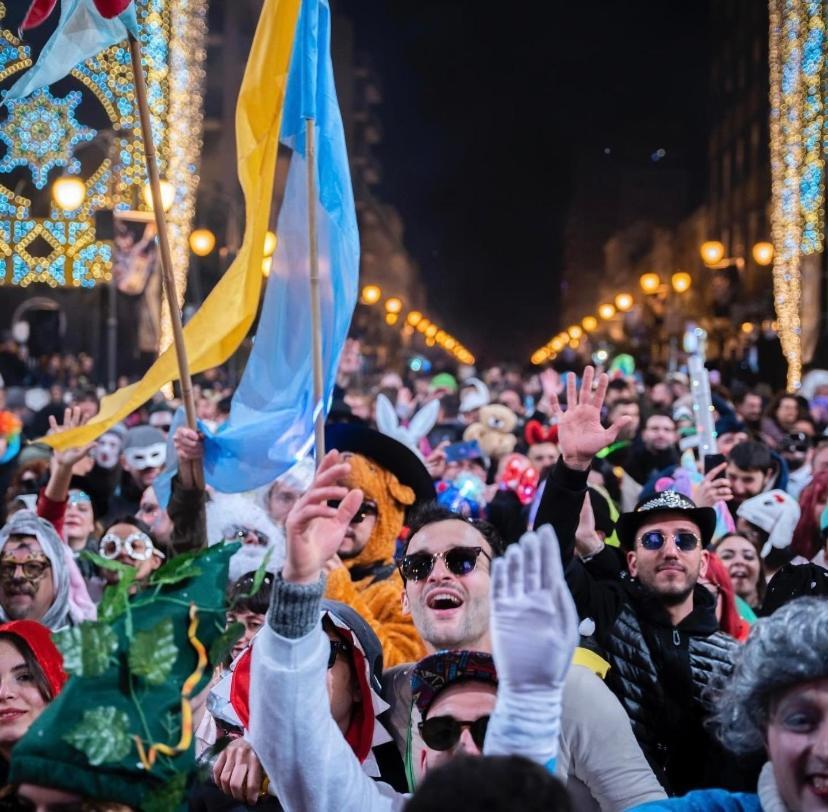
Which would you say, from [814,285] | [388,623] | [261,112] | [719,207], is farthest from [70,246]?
[719,207]

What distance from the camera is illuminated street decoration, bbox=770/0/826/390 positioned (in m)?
22.5

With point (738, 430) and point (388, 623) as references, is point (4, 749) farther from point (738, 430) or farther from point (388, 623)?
point (738, 430)

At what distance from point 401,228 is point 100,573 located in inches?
3885

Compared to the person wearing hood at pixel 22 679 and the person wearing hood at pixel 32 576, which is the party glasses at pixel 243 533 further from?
the person wearing hood at pixel 22 679

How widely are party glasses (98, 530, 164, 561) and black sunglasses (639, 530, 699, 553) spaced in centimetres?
271

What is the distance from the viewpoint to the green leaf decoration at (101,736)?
2695 mm

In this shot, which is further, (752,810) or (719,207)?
(719,207)

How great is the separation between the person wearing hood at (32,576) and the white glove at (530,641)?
10.9 ft

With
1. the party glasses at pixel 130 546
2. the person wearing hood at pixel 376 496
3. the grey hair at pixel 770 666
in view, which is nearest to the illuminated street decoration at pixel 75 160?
the party glasses at pixel 130 546

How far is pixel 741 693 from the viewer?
10.7 feet

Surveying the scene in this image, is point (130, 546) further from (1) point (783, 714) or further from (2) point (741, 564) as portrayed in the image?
(1) point (783, 714)

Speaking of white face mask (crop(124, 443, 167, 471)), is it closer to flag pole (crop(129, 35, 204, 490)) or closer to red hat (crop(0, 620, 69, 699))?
flag pole (crop(129, 35, 204, 490))

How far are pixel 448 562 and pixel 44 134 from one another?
1854 centimetres

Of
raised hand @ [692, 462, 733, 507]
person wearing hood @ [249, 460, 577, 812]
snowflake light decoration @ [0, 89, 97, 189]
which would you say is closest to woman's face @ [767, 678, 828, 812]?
person wearing hood @ [249, 460, 577, 812]
